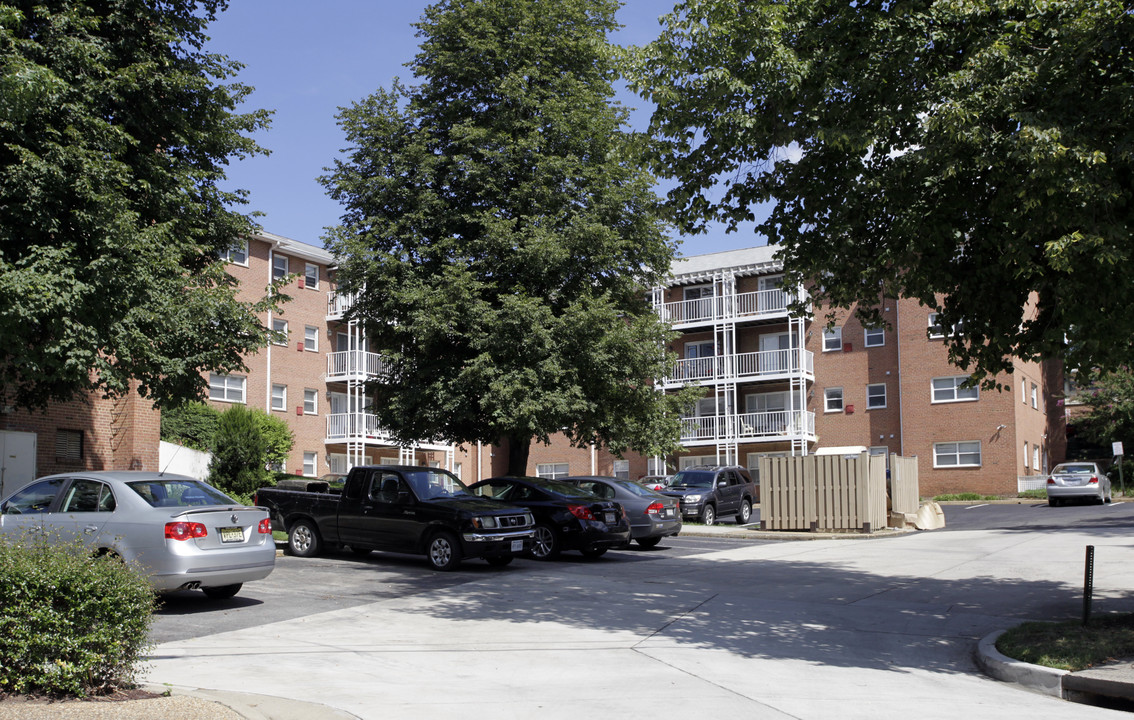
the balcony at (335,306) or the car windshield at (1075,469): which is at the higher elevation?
the balcony at (335,306)

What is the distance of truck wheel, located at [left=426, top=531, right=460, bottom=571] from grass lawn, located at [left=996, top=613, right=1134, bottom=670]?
812cm

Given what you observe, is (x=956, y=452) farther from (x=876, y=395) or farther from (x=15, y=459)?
(x=15, y=459)

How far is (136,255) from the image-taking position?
554 inches

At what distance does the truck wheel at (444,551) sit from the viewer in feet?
49.9

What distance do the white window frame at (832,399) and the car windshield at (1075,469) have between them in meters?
10.2

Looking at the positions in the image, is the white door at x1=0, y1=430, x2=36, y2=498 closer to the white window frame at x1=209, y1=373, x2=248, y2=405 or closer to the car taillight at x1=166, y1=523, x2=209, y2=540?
the car taillight at x1=166, y1=523, x2=209, y2=540

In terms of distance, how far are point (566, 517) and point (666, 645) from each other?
24.5 feet

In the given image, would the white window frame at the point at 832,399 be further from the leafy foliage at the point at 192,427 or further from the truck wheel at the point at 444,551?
the truck wheel at the point at 444,551

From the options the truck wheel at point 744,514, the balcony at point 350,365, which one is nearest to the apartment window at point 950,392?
the truck wheel at point 744,514

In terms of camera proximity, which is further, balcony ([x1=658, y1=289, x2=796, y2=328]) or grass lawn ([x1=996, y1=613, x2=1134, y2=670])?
balcony ([x1=658, y1=289, x2=796, y2=328])

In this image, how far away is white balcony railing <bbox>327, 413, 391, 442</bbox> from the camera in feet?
140

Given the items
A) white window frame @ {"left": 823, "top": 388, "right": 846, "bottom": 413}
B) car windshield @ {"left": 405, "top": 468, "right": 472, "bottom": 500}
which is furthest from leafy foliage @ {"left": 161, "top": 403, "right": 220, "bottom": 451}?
white window frame @ {"left": 823, "top": 388, "right": 846, "bottom": 413}

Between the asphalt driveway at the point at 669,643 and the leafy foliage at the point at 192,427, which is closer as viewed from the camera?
the asphalt driveway at the point at 669,643

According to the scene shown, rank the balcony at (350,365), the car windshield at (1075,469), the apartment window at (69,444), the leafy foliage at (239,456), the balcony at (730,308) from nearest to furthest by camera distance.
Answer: the apartment window at (69,444)
the leafy foliage at (239,456)
the car windshield at (1075,469)
the balcony at (730,308)
the balcony at (350,365)
